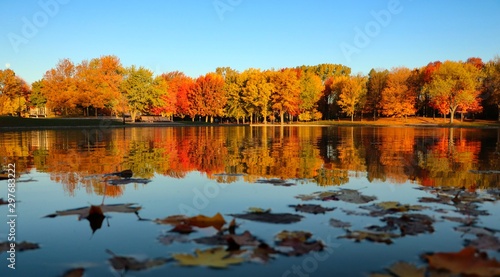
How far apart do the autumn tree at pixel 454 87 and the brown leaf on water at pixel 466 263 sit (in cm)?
8343

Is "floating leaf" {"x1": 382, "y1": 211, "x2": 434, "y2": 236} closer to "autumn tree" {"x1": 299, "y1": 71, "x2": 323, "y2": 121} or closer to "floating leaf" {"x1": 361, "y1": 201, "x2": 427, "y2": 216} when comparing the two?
"floating leaf" {"x1": 361, "y1": 201, "x2": 427, "y2": 216}

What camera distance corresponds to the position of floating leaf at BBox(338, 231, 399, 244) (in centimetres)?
632

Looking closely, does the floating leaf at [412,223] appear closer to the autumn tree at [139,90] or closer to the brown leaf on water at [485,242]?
the brown leaf on water at [485,242]

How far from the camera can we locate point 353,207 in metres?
8.70

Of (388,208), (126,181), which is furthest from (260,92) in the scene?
(388,208)

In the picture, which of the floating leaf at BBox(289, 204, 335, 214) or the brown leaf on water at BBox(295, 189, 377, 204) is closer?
the floating leaf at BBox(289, 204, 335, 214)

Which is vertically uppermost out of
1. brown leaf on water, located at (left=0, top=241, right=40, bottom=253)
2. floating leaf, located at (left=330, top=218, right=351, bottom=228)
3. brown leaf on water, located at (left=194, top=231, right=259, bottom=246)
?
brown leaf on water, located at (left=194, top=231, right=259, bottom=246)

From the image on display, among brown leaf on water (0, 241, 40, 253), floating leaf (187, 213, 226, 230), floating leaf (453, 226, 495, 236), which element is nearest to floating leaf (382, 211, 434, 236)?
floating leaf (453, 226, 495, 236)

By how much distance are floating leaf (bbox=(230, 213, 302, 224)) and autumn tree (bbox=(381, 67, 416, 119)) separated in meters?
90.2

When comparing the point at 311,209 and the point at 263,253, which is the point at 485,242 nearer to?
the point at 311,209

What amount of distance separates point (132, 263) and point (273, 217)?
10.2 feet

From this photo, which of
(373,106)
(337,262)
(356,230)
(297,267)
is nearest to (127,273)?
(297,267)

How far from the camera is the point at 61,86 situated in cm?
8119

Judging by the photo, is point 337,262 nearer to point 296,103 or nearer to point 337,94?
point 296,103
